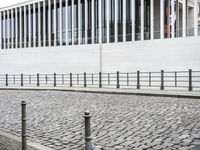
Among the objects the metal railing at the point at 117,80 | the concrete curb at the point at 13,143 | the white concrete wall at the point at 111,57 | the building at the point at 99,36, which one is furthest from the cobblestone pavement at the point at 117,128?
the building at the point at 99,36

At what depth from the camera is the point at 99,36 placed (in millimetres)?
41219

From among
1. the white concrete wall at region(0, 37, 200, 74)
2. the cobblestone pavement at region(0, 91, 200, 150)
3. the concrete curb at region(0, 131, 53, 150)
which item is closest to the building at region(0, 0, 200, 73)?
the white concrete wall at region(0, 37, 200, 74)

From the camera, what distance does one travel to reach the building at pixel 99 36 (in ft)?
105

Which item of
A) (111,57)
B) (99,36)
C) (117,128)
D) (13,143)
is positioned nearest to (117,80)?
(111,57)

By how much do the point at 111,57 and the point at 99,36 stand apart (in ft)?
20.5

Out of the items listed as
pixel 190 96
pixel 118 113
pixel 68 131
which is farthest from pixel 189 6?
pixel 68 131

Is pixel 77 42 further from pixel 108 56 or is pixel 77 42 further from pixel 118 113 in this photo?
pixel 118 113

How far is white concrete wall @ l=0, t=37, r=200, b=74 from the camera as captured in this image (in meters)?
30.3

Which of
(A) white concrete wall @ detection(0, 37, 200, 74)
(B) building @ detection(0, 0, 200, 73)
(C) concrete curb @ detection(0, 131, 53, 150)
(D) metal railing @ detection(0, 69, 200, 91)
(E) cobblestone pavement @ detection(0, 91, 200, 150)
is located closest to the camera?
(C) concrete curb @ detection(0, 131, 53, 150)

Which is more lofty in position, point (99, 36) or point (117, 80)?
point (99, 36)

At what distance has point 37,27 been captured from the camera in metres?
50.1

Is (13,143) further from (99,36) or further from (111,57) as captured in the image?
(99,36)

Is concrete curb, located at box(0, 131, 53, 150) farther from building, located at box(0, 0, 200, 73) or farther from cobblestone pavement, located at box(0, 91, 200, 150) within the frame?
building, located at box(0, 0, 200, 73)

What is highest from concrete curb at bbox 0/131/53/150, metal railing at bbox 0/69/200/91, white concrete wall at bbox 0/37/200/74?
white concrete wall at bbox 0/37/200/74
